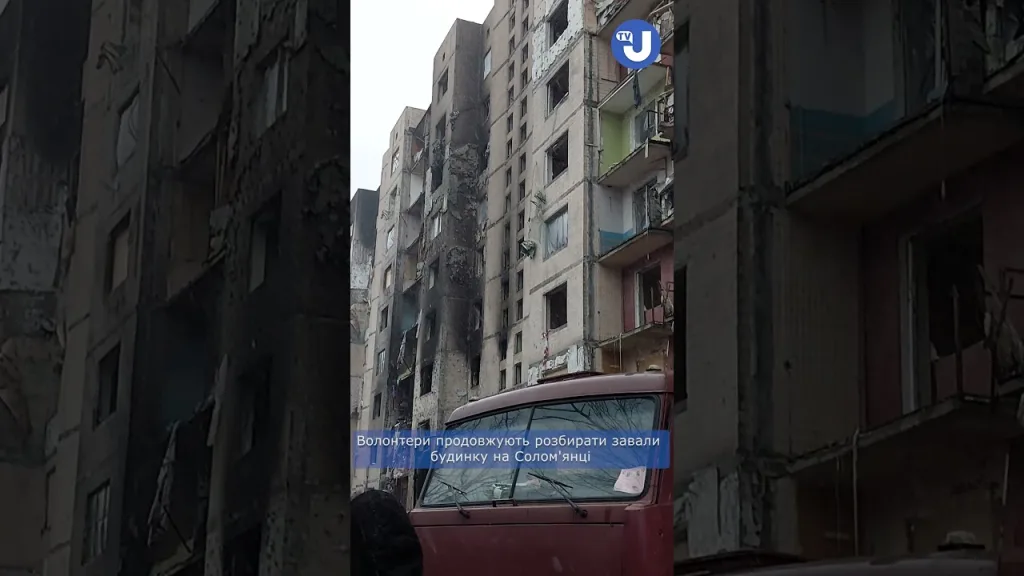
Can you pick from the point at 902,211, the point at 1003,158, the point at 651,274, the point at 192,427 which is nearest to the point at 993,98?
the point at 1003,158

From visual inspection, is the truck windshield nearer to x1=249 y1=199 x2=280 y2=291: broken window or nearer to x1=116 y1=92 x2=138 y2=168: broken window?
x1=249 y1=199 x2=280 y2=291: broken window

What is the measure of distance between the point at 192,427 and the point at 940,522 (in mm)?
3170

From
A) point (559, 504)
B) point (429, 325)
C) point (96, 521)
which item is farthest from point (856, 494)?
point (429, 325)

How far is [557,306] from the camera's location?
95.7 feet

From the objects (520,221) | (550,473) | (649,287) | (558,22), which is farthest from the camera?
(520,221)

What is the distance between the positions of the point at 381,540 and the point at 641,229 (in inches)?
899

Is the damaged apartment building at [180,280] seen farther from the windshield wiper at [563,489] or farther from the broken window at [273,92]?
the windshield wiper at [563,489]

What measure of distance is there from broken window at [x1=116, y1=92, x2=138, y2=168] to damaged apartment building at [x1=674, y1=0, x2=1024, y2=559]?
2847mm

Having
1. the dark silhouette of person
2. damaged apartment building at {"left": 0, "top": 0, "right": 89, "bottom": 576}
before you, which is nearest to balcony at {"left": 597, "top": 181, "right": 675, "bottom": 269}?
damaged apartment building at {"left": 0, "top": 0, "right": 89, "bottom": 576}

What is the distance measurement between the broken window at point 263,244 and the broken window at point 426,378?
93.6ft

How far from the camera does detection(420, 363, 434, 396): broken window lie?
33.8 meters

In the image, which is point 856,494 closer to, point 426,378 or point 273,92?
point 273,92

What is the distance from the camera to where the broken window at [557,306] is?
2847cm

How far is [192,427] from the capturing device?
5.54 metres
